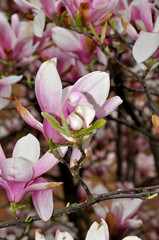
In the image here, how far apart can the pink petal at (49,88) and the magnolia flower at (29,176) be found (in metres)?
0.07

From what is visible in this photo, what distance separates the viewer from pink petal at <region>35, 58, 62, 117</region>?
0.36m

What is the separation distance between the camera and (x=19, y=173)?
38cm

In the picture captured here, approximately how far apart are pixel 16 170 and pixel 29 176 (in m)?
0.02

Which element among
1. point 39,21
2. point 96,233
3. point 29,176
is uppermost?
point 39,21

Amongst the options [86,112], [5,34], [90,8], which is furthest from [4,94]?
[86,112]

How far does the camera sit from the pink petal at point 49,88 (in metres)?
0.36

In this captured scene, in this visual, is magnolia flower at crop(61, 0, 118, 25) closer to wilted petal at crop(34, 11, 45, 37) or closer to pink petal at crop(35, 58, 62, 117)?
wilted petal at crop(34, 11, 45, 37)

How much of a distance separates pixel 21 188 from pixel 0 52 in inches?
15.1

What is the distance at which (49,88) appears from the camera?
36 cm

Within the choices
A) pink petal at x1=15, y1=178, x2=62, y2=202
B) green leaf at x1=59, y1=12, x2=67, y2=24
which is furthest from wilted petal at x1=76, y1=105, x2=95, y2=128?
green leaf at x1=59, y1=12, x2=67, y2=24

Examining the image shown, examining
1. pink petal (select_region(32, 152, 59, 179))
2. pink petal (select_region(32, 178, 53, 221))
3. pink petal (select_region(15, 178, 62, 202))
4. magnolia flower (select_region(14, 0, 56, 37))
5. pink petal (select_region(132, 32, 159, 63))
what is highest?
magnolia flower (select_region(14, 0, 56, 37))

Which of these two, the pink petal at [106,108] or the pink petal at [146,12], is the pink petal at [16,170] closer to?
the pink petal at [106,108]

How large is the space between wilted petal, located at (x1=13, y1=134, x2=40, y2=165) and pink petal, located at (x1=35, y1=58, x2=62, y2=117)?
0.07 metres

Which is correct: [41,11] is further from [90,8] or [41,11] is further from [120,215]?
[120,215]
